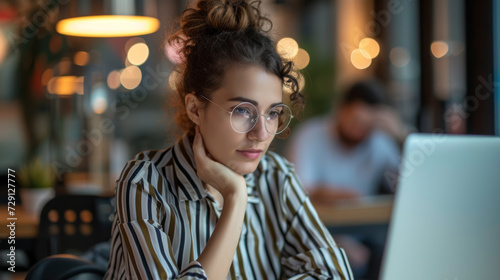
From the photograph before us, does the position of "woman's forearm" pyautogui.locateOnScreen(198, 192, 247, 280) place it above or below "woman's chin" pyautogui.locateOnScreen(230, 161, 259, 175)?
below

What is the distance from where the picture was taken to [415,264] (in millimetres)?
1069

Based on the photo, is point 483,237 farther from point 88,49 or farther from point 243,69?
point 88,49

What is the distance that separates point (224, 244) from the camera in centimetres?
113

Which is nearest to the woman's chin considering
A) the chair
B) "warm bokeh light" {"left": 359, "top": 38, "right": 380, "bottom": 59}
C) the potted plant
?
the chair

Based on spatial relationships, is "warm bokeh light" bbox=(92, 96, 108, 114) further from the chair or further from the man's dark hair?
the chair

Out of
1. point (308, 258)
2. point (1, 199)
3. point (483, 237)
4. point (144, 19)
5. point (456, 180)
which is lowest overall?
point (1, 199)

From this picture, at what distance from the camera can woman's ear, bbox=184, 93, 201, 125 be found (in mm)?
1256

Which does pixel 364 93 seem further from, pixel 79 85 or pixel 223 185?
pixel 223 185

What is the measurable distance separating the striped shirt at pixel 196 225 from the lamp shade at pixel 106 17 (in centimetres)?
132

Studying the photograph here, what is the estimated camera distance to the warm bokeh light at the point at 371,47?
5879 millimetres

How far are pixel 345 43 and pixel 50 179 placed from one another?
449 cm

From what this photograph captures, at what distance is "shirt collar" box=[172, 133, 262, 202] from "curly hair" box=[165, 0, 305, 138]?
7cm

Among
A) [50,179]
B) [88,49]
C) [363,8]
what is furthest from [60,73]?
[363,8]

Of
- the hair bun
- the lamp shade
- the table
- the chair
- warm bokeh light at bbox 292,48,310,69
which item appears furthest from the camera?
warm bokeh light at bbox 292,48,310,69
